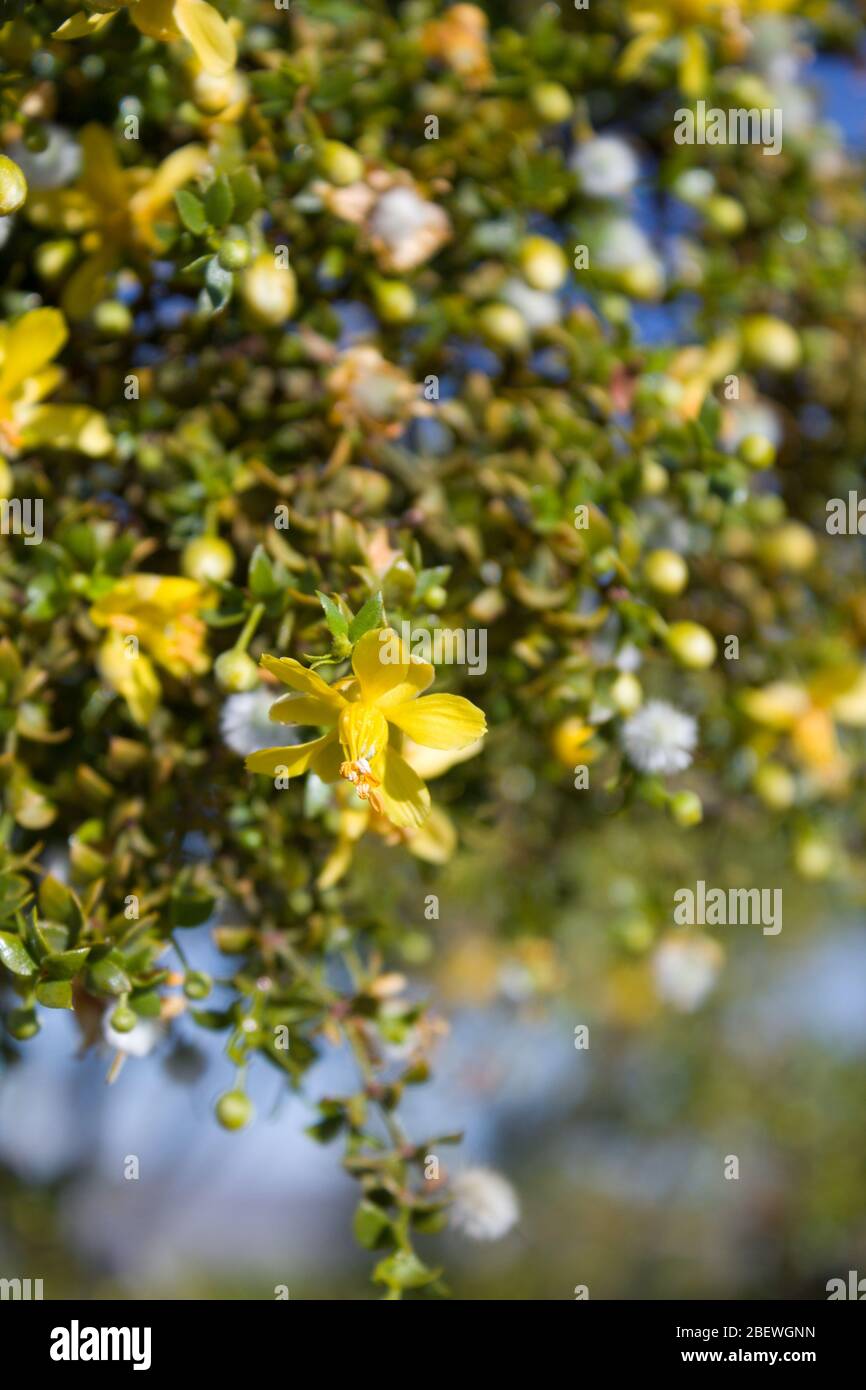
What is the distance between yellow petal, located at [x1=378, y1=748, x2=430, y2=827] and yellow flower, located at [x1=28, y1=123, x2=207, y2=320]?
1.07 ft

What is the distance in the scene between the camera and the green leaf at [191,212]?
2.05 feet

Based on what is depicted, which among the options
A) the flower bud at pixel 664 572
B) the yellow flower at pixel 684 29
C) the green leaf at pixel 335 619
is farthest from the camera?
the yellow flower at pixel 684 29

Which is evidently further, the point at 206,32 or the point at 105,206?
the point at 105,206

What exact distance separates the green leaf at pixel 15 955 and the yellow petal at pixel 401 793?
174 millimetres

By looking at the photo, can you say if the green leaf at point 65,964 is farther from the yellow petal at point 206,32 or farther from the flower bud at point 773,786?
the flower bud at point 773,786

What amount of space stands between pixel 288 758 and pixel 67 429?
0.85ft

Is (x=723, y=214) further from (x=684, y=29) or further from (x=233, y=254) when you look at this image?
(x=233, y=254)

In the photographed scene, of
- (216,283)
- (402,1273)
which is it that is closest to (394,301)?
(216,283)

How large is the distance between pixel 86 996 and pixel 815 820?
0.58 m

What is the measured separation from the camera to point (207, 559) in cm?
71

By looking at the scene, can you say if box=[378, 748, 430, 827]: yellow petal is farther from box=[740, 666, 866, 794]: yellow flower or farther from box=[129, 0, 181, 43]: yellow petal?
box=[740, 666, 866, 794]: yellow flower

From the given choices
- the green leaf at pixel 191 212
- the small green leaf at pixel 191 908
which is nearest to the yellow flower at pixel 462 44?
the green leaf at pixel 191 212

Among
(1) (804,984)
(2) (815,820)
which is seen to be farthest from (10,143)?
(1) (804,984)
